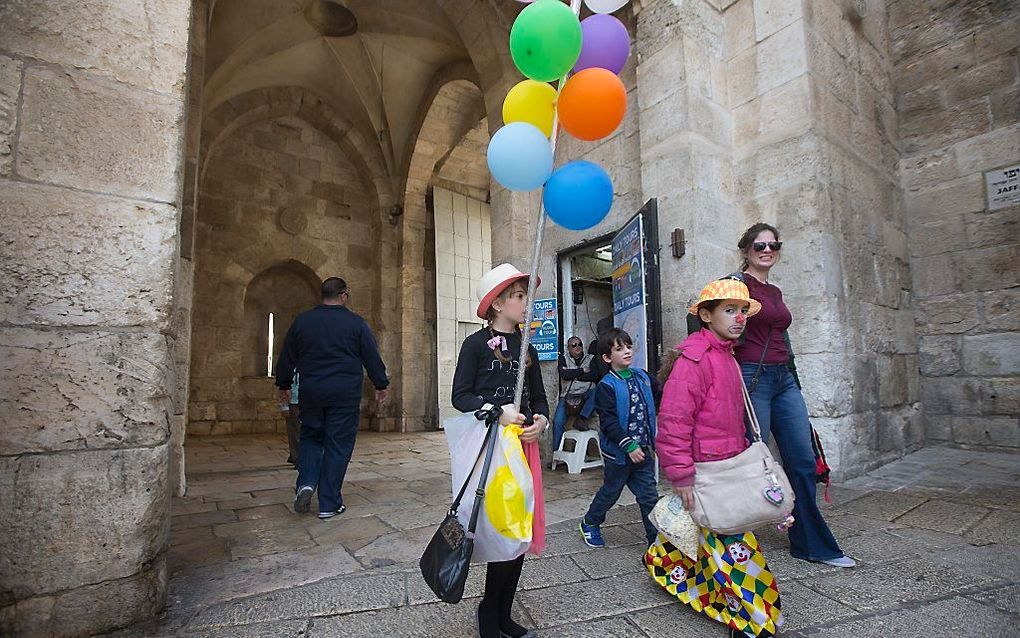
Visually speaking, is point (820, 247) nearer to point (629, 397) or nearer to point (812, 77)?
point (812, 77)

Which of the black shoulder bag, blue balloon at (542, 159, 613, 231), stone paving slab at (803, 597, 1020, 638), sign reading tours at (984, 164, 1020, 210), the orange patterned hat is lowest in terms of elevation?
→ stone paving slab at (803, 597, 1020, 638)

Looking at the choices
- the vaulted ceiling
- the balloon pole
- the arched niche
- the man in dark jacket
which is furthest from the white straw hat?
the arched niche

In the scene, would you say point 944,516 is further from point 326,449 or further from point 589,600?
point 326,449

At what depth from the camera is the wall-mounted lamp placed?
180 inches

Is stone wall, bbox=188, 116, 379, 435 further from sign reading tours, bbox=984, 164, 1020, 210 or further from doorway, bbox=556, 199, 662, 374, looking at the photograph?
sign reading tours, bbox=984, 164, 1020, 210

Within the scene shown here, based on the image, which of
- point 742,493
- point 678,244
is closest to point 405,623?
point 742,493

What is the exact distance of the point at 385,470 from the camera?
573 cm

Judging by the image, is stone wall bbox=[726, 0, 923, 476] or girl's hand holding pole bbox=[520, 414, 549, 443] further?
stone wall bbox=[726, 0, 923, 476]

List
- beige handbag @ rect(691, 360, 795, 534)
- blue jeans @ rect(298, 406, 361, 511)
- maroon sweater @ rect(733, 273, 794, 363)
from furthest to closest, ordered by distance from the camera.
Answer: blue jeans @ rect(298, 406, 361, 511) < maroon sweater @ rect(733, 273, 794, 363) < beige handbag @ rect(691, 360, 795, 534)

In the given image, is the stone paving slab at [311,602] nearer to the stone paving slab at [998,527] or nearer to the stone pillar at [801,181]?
the stone paving slab at [998,527]

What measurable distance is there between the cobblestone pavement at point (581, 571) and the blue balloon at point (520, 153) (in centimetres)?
166

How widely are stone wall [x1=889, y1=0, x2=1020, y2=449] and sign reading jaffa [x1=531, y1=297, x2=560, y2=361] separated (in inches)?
144

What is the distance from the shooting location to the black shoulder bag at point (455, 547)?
152 centimetres

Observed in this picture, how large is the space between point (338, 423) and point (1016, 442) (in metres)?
5.80
